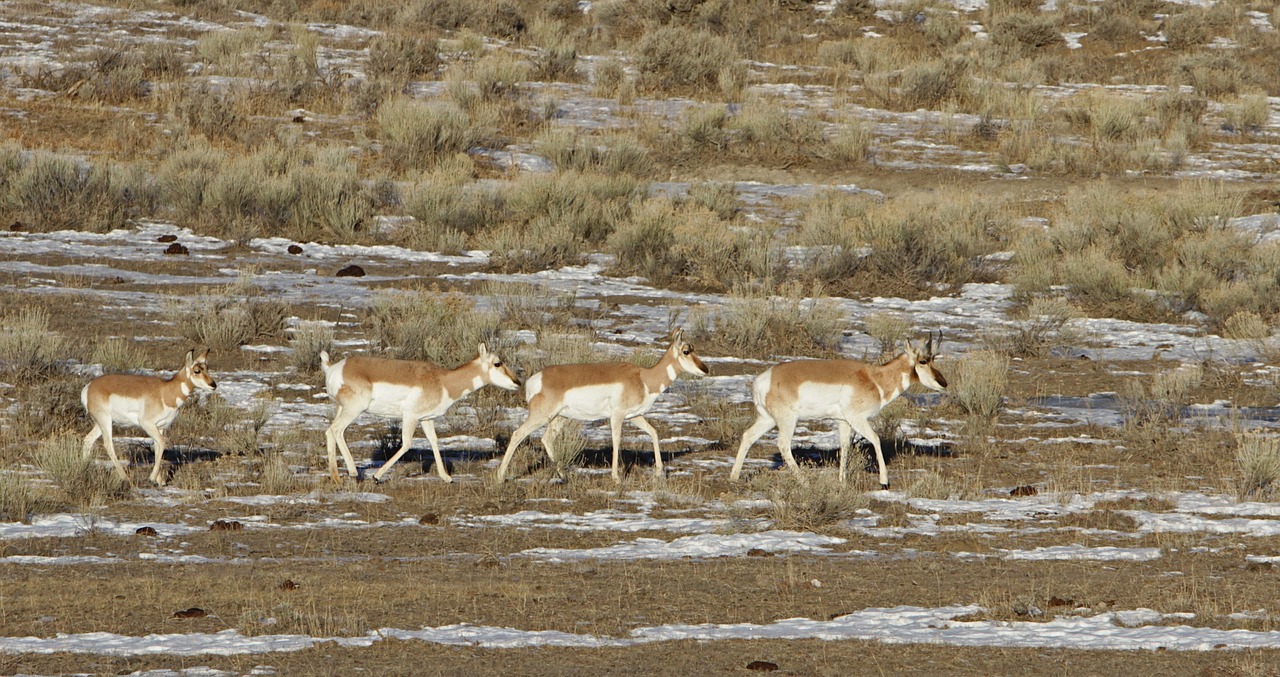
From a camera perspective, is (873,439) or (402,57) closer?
(873,439)

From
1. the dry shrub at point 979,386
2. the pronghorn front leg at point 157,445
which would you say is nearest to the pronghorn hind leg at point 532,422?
the pronghorn front leg at point 157,445

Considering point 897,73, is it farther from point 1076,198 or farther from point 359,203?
point 359,203

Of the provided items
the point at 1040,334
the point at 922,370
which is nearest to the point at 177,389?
the point at 922,370

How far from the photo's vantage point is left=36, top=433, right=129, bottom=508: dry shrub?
1070cm

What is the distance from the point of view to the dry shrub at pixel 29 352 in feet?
47.9

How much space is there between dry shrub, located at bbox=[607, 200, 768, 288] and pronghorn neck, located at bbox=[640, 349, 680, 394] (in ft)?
26.8

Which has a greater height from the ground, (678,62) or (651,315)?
(678,62)

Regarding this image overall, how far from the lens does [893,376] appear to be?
39.7 feet

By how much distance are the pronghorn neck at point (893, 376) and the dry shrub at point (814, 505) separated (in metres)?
1.55

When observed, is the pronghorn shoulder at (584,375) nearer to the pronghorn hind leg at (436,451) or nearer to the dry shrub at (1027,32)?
the pronghorn hind leg at (436,451)

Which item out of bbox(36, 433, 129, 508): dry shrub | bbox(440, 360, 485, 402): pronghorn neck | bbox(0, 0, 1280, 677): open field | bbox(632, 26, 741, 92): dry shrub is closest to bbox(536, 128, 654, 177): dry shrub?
bbox(0, 0, 1280, 677): open field

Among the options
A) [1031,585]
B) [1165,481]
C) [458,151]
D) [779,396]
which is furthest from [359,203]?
[1031,585]

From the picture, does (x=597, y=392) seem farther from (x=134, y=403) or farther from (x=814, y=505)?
(x=134, y=403)

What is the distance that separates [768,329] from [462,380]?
634 cm
